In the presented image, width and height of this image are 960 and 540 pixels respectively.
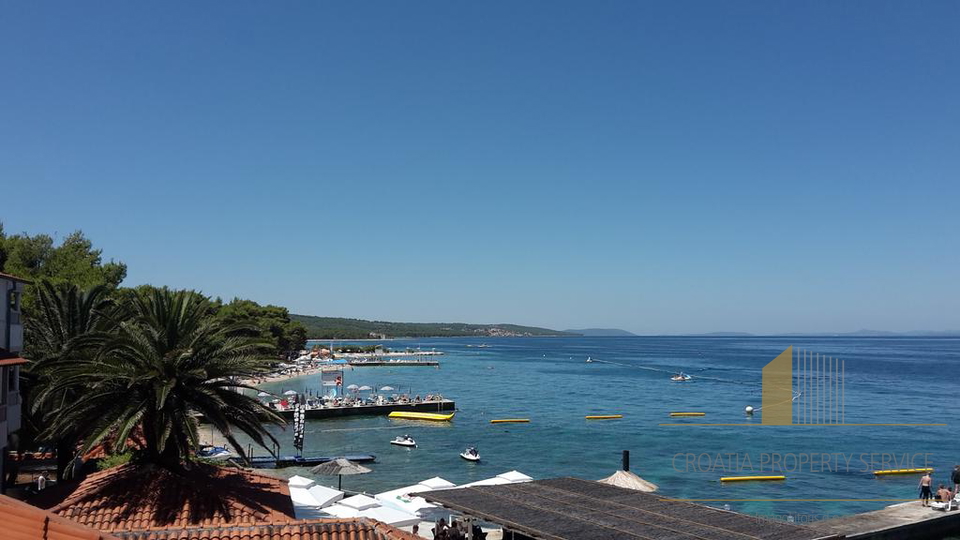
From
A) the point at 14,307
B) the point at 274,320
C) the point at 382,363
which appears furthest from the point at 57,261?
the point at 382,363

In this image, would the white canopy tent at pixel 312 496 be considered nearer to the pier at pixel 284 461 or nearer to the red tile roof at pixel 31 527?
the pier at pixel 284 461

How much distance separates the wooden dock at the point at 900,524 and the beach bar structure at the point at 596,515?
9.15m

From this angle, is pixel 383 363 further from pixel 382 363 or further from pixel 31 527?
pixel 31 527

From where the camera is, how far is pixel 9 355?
16.5 metres

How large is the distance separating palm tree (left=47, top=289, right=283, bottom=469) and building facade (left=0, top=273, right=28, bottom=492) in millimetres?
1748

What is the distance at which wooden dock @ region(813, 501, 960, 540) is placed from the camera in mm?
24688

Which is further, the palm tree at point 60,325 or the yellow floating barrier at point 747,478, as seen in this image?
the yellow floating barrier at point 747,478

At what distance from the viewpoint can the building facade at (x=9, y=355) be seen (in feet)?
56.9

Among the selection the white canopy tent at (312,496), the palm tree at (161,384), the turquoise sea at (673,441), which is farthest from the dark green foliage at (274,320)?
the palm tree at (161,384)

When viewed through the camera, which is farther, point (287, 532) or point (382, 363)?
point (382, 363)

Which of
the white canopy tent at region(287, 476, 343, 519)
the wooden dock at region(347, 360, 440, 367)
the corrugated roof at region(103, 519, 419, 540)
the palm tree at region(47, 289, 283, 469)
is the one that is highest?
the palm tree at region(47, 289, 283, 469)

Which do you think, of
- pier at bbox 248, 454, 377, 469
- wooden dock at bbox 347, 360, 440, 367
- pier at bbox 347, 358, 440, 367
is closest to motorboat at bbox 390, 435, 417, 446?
pier at bbox 248, 454, 377, 469

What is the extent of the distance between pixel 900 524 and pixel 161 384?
2574cm

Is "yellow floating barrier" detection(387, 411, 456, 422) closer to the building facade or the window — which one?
the building facade
